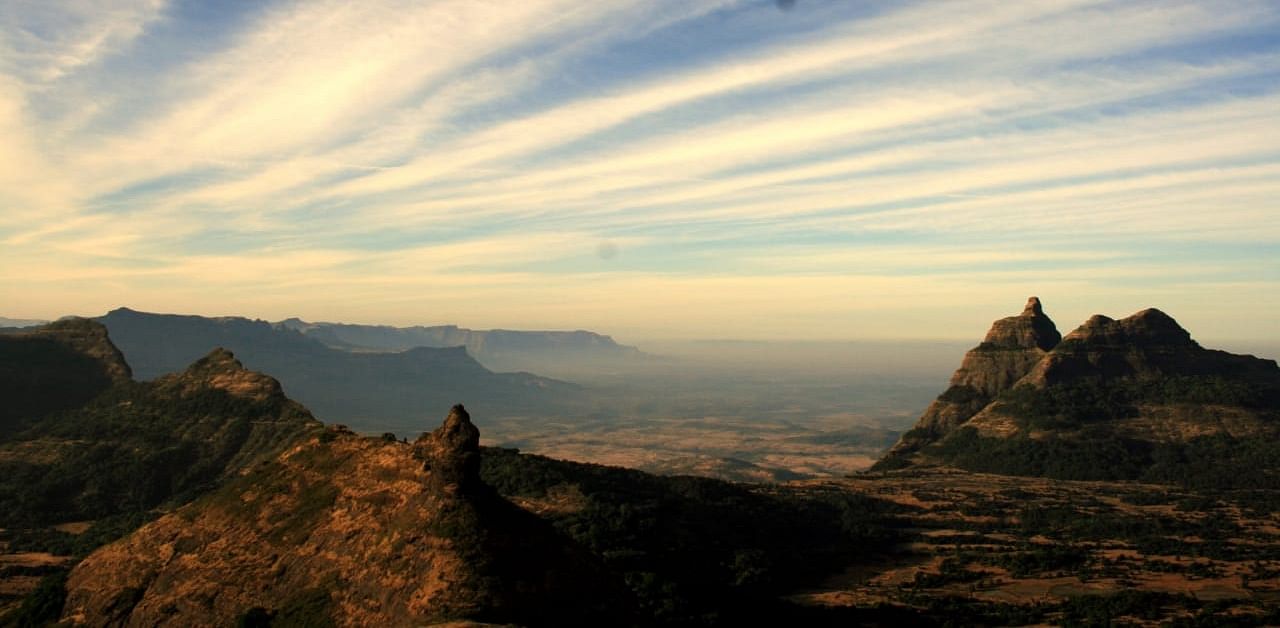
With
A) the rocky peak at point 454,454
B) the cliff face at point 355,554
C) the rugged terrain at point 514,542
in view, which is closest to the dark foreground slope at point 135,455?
the rugged terrain at point 514,542

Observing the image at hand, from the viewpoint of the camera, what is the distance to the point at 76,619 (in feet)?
249

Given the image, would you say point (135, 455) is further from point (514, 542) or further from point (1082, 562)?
point (1082, 562)

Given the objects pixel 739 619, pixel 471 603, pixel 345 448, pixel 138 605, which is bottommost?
pixel 739 619

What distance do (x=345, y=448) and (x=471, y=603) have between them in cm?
2772

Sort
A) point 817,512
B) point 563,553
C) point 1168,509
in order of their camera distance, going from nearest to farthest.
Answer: point 563,553 < point 817,512 < point 1168,509

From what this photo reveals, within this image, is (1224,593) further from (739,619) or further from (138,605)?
(138,605)

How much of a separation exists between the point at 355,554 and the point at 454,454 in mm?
10081

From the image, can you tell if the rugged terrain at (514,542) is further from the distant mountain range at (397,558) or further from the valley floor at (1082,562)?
the valley floor at (1082,562)

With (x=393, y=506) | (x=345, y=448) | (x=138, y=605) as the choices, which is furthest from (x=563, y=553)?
(x=138, y=605)

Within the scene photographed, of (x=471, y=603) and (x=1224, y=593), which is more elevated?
(x=471, y=603)

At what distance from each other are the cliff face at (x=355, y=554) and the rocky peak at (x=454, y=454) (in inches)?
4.4

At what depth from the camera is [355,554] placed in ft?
220

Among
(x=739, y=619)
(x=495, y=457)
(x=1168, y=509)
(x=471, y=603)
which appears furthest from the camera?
(x=1168, y=509)

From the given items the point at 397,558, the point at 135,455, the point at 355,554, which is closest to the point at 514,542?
the point at 397,558
